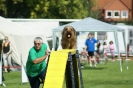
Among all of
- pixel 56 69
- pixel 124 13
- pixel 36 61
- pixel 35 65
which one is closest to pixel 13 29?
pixel 35 65

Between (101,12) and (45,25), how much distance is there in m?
63.8

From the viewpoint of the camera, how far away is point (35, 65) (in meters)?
15.2

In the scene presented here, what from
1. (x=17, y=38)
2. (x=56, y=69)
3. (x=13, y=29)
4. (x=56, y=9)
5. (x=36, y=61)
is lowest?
(x=56, y=69)

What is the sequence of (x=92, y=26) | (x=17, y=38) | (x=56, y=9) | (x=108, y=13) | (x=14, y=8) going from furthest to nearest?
1. (x=108, y=13)
2. (x=14, y=8)
3. (x=56, y=9)
4. (x=92, y=26)
5. (x=17, y=38)

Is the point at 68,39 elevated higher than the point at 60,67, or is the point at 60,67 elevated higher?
the point at 68,39

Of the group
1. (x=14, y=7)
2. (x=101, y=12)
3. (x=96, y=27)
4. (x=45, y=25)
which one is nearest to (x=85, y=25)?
(x=96, y=27)

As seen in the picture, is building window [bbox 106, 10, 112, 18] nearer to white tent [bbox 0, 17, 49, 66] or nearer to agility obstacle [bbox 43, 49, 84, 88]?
white tent [bbox 0, 17, 49, 66]

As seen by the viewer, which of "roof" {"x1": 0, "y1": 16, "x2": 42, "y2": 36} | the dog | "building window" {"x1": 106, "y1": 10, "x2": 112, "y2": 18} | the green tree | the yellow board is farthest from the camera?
"building window" {"x1": 106, "y1": 10, "x2": 112, "y2": 18}

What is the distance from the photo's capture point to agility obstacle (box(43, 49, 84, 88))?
13.0m

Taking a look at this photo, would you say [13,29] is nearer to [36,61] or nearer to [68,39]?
[36,61]

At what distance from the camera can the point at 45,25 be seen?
137ft

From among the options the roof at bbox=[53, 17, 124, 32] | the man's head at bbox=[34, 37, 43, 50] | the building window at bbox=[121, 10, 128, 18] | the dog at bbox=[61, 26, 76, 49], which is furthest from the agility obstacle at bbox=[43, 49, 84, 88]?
the building window at bbox=[121, 10, 128, 18]

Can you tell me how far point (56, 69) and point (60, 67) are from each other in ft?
0.31

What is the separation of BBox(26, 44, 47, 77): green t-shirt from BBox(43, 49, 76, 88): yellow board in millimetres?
1146
